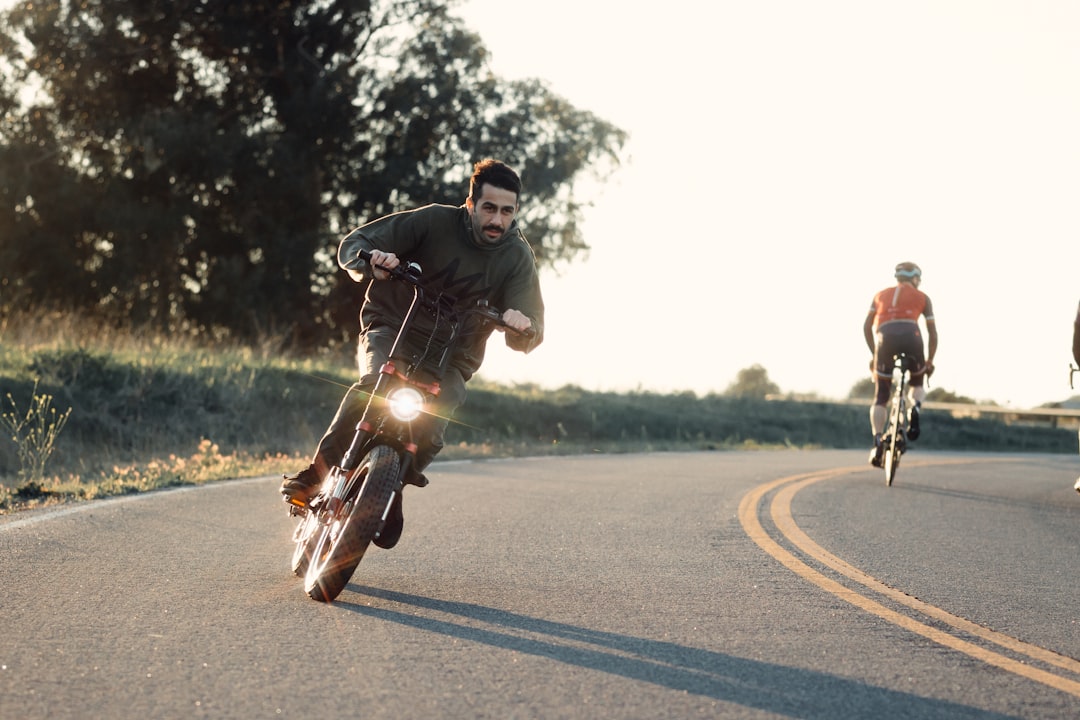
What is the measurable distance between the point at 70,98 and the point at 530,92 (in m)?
11.3

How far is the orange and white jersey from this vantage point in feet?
48.2

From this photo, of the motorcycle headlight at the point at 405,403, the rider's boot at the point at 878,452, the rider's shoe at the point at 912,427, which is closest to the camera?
the motorcycle headlight at the point at 405,403

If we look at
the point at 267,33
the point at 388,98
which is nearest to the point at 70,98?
the point at 267,33

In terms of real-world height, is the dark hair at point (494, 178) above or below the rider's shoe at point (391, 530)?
above

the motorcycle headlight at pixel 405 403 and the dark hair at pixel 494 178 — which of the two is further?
the dark hair at pixel 494 178

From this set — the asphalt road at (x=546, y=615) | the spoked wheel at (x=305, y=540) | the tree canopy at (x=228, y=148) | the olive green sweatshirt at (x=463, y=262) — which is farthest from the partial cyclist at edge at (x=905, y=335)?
the tree canopy at (x=228, y=148)

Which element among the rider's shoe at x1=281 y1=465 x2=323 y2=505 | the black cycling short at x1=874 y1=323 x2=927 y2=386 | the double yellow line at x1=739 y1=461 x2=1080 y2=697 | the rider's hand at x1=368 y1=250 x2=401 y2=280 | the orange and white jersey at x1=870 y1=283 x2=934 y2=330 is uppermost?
the orange and white jersey at x1=870 y1=283 x2=934 y2=330

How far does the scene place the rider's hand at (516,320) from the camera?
20.4 feet

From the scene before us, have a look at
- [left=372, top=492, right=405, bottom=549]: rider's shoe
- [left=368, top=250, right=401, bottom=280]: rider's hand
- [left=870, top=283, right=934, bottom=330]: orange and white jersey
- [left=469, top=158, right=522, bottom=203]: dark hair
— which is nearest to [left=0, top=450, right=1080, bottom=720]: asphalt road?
[left=372, top=492, right=405, bottom=549]: rider's shoe

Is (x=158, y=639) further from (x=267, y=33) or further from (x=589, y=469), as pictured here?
(x=267, y=33)

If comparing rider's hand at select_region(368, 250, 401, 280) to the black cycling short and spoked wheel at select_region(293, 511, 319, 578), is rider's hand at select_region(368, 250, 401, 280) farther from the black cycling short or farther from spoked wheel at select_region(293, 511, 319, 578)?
the black cycling short

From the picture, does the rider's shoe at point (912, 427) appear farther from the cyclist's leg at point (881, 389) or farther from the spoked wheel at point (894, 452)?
the cyclist's leg at point (881, 389)

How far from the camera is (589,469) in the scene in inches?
600

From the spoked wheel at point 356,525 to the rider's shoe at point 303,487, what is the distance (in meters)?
0.46
